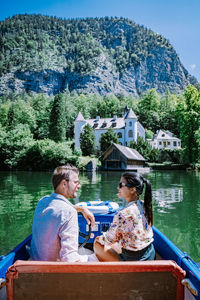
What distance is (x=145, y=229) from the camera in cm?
292

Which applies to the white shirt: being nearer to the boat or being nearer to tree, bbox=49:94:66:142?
the boat

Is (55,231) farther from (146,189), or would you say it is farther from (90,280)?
(146,189)

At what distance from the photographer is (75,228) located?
2.49 m

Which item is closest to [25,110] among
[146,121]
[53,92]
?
[146,121]

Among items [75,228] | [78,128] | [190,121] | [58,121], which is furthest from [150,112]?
[75,228]

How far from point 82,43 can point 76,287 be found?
208 meters

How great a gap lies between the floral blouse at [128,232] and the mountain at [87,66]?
15216 cm

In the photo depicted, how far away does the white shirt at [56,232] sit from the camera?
238 centimetres

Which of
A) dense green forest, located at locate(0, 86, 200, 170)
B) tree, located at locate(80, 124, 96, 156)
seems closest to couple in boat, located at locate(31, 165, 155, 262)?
dense green forest, located at locate(0, 86, 200, 170)

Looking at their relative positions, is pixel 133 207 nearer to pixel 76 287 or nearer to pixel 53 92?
pixel 76 287

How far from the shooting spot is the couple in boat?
243 cm

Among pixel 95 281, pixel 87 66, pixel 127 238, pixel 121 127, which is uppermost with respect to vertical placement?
pixel 87 66

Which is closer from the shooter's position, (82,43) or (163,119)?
(163,119)

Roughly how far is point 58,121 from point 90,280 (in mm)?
54119
